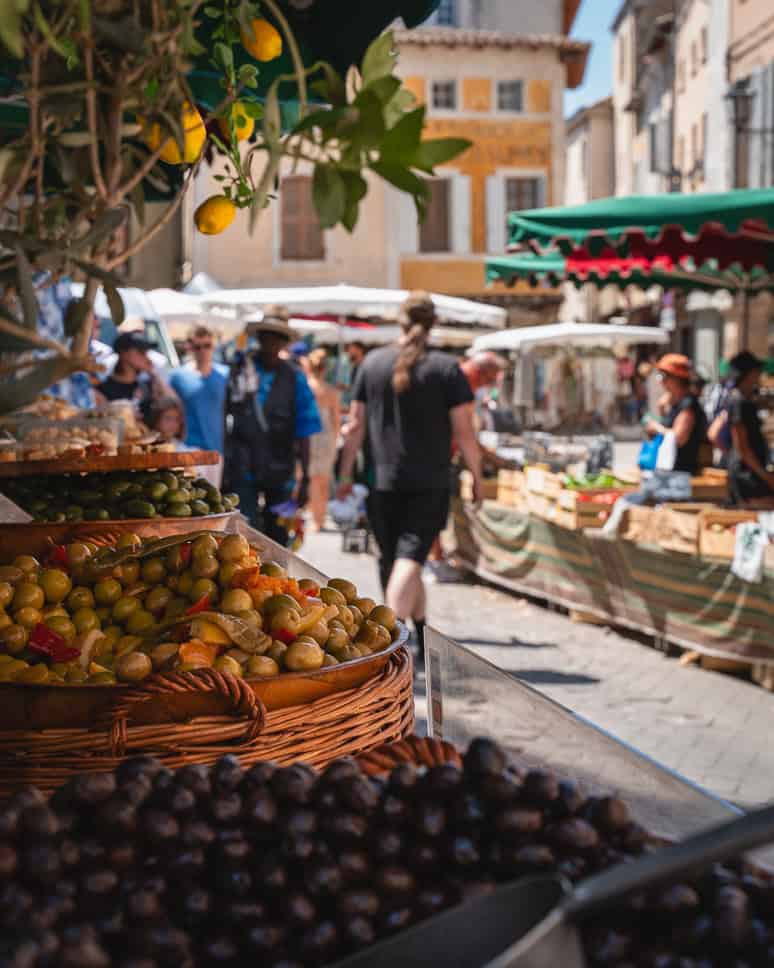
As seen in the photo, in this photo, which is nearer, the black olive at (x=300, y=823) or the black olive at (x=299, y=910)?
the black olive at (x=299, y=910)

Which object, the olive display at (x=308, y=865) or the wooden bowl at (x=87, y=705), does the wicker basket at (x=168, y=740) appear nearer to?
the wooden bowl at (x=87, y=705)

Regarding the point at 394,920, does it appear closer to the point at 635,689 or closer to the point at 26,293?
the point at 26,293

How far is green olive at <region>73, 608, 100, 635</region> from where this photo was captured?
7.75 ft

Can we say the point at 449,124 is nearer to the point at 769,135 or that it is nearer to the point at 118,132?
the point at 769,135

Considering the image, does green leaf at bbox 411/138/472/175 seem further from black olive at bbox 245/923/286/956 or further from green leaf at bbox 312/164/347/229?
black olive at bbox 245/923/286/956

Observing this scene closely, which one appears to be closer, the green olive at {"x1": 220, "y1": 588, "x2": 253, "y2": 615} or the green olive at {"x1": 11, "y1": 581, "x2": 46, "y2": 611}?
the green olive at {"x1": 220, "y1": 588, "x2": 253, "y2": 615}

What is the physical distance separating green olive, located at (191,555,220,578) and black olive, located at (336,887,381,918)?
3.95ft

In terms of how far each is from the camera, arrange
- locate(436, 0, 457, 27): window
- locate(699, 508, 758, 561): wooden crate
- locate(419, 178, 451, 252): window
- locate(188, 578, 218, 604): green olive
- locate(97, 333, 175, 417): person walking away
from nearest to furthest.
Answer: locate(188, 578, 218, 604): green olive
locate(699, 508, 758, 561): wooden crate
locate(97, 333, 175, 417): person walking away
locate(419, 178, 451, 252): window
locate(436, 0, 457, 27): window

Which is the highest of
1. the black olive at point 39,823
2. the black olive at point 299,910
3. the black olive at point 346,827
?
the black olive at point 39,823

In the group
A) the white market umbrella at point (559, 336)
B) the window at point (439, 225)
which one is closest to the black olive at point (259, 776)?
the white market umbrella at point (559, 336)

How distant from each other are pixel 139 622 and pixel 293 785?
1012 millimetres

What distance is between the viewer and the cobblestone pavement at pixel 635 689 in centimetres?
513

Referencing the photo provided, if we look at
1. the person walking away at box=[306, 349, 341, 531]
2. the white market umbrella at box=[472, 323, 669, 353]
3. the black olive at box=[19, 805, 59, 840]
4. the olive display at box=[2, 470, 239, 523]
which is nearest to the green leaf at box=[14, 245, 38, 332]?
the black olive at box=[19, 805, 59, 840]

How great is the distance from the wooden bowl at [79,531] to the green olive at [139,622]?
27.5 inches
